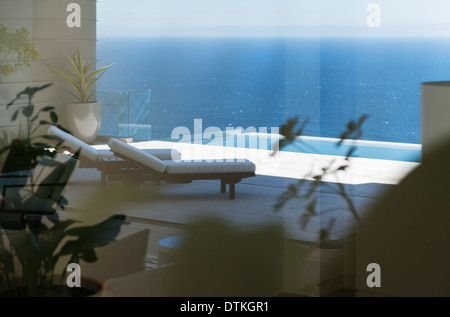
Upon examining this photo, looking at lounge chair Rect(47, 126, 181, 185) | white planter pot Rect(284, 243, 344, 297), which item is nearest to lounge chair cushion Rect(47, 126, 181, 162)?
lounge chair Rect(47, 126, 181, 185)

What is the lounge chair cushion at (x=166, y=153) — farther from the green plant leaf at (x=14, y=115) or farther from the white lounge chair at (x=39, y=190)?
the green plant leaf at (x=14, y=115)

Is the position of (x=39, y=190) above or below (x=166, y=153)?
below

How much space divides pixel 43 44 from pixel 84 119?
0.35m

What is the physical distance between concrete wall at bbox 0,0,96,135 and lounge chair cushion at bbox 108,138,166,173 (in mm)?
259

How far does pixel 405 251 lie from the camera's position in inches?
139

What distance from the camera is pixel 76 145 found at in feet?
9.79

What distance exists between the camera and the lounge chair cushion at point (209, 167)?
318 cm

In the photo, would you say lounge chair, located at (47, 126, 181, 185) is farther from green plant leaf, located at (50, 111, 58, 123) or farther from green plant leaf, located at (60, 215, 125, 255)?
green plant leaf, located at (60, 215, 125, 255)

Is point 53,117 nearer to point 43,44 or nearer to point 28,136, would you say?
point 28,136

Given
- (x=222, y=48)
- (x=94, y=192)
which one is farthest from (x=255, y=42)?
(x=94, y=192)

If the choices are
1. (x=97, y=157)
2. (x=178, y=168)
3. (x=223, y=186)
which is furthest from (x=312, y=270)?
(x=97, y=157)

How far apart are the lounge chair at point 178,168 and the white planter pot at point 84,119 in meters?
0.10

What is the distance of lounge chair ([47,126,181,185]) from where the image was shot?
9.71 ft

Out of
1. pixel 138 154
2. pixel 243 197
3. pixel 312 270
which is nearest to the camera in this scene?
pixel 138 154
